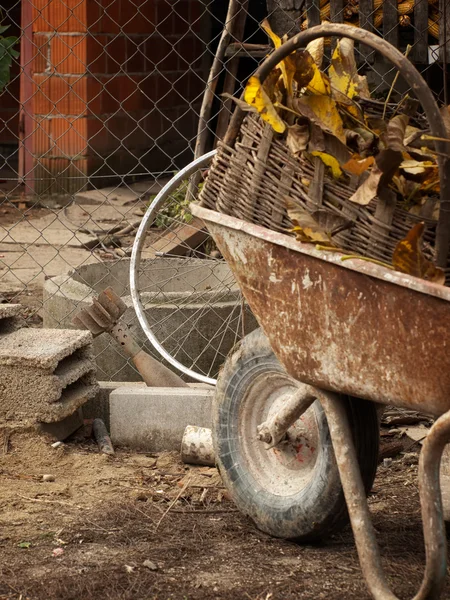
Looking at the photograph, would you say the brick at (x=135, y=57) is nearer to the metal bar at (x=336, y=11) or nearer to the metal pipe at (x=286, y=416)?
the metal bar at (x=336, y=11)

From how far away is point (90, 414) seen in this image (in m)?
4.23

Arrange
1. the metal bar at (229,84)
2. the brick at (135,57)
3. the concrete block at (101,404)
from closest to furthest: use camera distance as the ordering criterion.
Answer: the concrete block at (101,404), the metal bar at (229,84), the brick at (135,57)

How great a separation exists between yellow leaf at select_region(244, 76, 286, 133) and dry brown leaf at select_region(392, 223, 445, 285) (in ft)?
1.62

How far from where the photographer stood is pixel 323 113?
2.62 m

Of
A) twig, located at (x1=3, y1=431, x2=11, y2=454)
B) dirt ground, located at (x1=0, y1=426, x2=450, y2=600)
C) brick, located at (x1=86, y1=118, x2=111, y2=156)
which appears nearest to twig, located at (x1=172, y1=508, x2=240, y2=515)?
dirt ground, located at (x1=0, y1=426, x2=450, y2=600)

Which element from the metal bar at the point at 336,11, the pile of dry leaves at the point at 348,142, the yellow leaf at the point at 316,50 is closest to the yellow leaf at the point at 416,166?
the pile of dry leaves at the point at 348,142

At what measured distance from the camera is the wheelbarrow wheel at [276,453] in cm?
303

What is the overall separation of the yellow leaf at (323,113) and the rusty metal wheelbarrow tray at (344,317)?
297 mm

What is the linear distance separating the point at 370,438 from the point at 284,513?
1.11 feet

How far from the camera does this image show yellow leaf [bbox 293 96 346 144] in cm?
261

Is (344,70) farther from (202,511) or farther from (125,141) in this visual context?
(125,141)

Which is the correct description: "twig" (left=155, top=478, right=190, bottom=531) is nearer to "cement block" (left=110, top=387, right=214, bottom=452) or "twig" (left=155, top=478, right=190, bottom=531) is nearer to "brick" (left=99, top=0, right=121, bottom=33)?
"cement block" (left=110, top=387, right=214, bottom=452)

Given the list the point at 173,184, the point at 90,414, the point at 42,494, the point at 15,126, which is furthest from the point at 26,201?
the point at 42,494

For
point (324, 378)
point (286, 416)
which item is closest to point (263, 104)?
point (324, 378)
